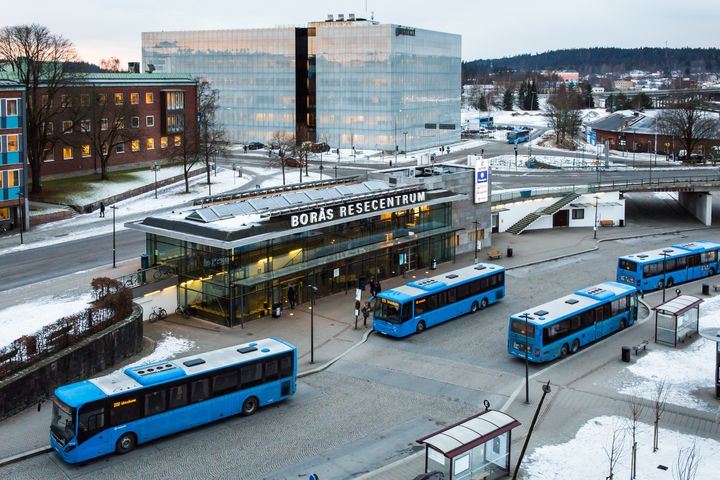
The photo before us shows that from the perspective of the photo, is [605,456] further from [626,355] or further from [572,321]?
[572,321]

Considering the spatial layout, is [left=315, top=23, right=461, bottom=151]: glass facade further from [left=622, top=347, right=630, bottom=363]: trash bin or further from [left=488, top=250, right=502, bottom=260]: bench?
[left=622, top=347, right=630, bottom=363]: trash bin

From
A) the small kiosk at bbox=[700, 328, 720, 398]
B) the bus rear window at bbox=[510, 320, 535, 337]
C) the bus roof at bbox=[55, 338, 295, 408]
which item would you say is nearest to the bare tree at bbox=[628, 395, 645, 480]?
the small kiosk at bbox=[700, 328, 720, 398]

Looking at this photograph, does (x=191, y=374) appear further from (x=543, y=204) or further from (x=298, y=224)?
(x=543, y=204)

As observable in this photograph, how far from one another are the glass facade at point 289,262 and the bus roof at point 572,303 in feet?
39.6

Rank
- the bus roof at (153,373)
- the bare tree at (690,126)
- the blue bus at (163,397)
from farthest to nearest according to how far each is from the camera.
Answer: the bare tree at (690,126) < the bus roof at (153,373) < the blue bus at (163,397)

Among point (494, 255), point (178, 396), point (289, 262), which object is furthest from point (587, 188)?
point (178, 396)

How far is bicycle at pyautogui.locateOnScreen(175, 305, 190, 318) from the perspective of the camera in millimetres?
46969

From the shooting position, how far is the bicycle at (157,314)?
45625 millimetres

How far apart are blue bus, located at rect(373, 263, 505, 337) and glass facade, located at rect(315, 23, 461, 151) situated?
87.1m

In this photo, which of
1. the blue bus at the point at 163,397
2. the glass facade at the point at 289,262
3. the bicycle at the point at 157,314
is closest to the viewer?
the blue bus at the point at 163,397

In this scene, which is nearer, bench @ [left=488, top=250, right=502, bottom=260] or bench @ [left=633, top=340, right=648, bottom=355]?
bench @ [left=633, top=340, right=648, bottom=355]

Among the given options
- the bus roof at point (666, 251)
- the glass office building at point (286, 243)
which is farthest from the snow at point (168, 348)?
the bus roof at point (666, 251)

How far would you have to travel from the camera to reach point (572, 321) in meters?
41.8

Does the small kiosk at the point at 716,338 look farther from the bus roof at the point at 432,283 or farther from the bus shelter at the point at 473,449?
the bus roof at the point at 432,283
